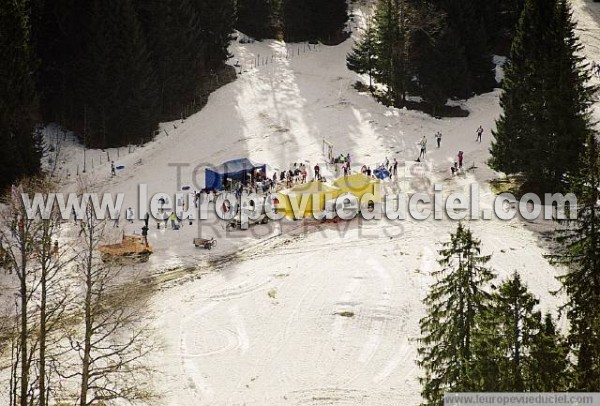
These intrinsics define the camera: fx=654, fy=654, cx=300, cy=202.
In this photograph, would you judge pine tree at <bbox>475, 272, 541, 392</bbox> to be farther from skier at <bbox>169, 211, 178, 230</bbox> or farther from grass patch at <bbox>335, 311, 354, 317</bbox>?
skier at <bbox>169, 211, 178, 230</bbox>

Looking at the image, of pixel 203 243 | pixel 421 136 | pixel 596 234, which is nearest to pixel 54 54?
pixel 203 243

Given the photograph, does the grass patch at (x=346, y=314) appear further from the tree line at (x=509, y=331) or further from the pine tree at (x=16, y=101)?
the pine tree at (x=16, y=101)

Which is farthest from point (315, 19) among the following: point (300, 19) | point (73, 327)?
point (73, 327)

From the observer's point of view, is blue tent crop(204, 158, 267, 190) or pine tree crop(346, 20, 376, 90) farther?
pine tree crop(346, 20, 376, 90)

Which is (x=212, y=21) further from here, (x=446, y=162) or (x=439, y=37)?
(x=446, y=162)

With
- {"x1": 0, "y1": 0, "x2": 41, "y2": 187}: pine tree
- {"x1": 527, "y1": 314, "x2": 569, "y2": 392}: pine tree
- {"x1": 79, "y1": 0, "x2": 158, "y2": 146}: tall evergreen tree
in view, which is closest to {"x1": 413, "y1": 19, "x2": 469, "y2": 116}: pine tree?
{"x1": 79, "y1": 0, "x2": 158, "y2": 146}: tall evergreen tree

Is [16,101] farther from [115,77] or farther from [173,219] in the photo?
[173,219]
